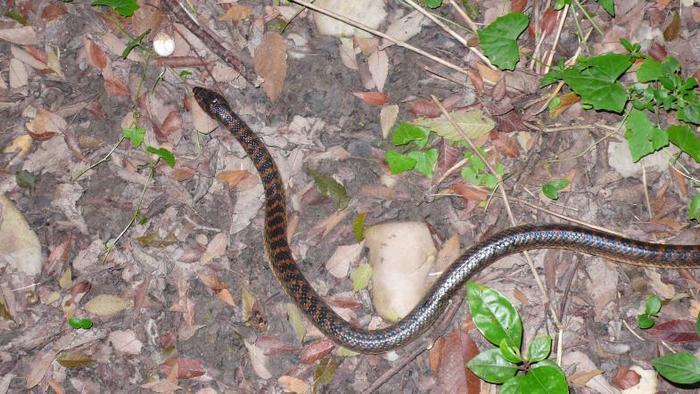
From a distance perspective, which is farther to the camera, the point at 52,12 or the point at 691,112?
the point at 52,12

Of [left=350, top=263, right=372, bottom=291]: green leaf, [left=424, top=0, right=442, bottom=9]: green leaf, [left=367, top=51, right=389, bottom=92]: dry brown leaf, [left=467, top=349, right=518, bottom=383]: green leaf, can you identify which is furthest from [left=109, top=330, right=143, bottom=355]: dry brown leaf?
[left=424, top=0, right=442, bottom=9]: green leaf

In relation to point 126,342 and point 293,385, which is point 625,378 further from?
point 126,342

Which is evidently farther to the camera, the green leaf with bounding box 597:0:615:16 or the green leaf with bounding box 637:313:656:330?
the green leaf with bounding box 597:0:615:16

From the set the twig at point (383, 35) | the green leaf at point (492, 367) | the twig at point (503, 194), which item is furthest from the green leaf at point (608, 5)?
the green leaf at point (492, 367)

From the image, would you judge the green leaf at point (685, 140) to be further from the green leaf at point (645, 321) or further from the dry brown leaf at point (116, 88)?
the dry brown leaf at point (116, 88)

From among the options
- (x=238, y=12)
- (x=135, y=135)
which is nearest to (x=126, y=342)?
(x=135, y=135)

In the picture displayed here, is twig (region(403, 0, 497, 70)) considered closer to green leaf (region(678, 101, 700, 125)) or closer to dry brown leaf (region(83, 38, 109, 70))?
green leaf (region(678, 101, 700, 125))

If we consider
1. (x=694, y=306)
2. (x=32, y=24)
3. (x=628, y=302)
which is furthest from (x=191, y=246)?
(x=694, y=306)
